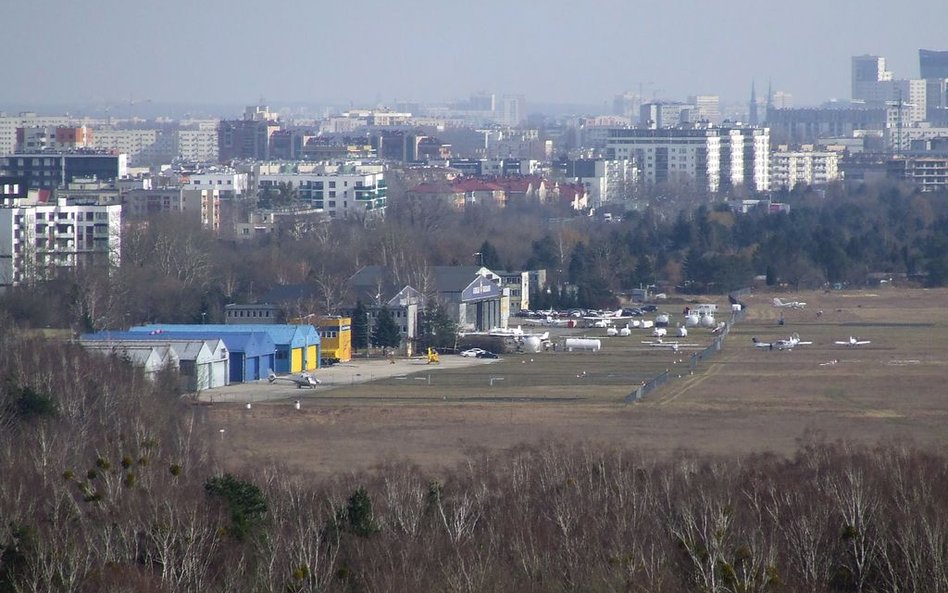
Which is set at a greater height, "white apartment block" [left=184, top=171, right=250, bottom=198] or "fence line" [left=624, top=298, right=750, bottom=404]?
"white apartment block" [left=184, top=171, right=250, bottom=198]

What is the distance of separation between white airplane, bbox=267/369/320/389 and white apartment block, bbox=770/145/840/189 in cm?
6393

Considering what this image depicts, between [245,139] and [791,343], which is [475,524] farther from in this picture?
[245,139]

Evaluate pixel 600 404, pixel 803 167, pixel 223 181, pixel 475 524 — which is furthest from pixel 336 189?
pixel 475 524

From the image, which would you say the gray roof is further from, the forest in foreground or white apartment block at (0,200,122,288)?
the forest in foreground

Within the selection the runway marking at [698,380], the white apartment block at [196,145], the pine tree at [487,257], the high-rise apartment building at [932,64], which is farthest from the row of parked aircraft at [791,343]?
the high-rise apartment building at [932,64]

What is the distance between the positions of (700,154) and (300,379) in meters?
62.2

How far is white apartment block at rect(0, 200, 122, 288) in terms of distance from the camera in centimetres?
3875

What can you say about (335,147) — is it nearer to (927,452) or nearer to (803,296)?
(803,296)

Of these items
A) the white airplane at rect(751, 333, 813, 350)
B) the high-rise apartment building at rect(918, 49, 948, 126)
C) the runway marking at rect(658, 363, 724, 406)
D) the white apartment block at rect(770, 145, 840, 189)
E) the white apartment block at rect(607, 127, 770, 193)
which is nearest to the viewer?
the runway marking at rect(658, 363, 724, 406)

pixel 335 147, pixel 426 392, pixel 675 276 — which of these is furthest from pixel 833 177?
pixel 426 392

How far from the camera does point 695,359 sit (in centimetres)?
3083

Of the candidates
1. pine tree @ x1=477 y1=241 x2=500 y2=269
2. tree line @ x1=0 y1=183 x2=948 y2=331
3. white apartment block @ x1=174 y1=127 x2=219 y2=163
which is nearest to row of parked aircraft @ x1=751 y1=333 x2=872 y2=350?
tree line @ x1=0 y1=183 x2=948 y2=331

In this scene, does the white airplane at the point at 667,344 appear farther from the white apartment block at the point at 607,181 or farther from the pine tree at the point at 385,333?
the white apartment block at the point at 607,181

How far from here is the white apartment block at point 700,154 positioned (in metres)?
87.7
